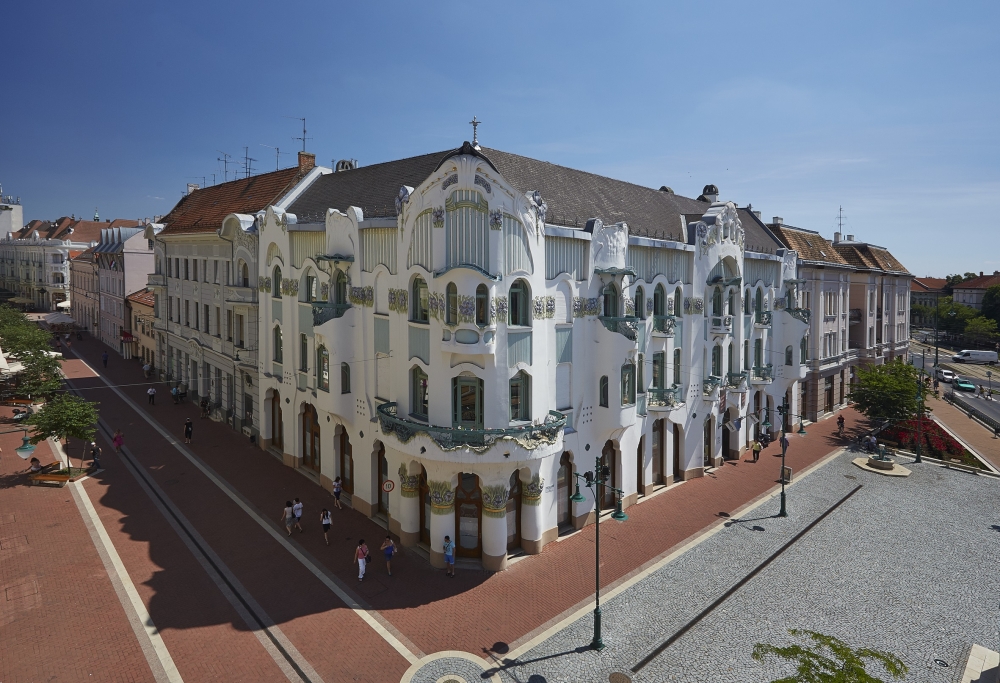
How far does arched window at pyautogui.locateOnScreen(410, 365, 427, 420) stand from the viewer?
→ 24297 millimetres

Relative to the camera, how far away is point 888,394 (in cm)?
4238

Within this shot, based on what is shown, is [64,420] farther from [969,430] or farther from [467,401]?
[969,430]

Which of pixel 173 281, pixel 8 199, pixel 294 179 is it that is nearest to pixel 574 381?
pixel 294 179

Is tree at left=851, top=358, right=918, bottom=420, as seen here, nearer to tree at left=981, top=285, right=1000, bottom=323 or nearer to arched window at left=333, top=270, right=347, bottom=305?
arched window at left=333, top=270, right=347, bottom=305

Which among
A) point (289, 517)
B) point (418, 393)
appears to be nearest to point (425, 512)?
point (418, 393)

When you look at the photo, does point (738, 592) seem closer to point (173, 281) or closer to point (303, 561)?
point (303, 561)

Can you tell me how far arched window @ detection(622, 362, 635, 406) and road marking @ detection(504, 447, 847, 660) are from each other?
6452mm

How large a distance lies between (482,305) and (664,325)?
1206cm

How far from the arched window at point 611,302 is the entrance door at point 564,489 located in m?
6.65

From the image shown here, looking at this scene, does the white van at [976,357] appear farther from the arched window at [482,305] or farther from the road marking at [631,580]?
the arched window at [482,305]

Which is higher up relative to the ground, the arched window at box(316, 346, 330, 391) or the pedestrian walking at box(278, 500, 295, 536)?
the arched window at box(316, 346, 330, 391)

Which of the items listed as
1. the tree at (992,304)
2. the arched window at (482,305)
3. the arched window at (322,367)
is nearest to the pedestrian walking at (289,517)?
the arched window at (322,367)

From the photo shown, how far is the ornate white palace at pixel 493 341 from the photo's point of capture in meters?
22.6

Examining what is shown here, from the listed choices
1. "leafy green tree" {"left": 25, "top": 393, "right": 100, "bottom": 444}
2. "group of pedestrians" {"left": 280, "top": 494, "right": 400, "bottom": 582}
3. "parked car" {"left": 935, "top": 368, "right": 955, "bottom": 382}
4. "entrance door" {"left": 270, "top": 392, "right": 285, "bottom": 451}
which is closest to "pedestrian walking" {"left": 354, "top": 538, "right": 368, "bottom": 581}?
"group of pedestrians" {"left": 280, "top": 494, "right": 400, "bottom": 582}
